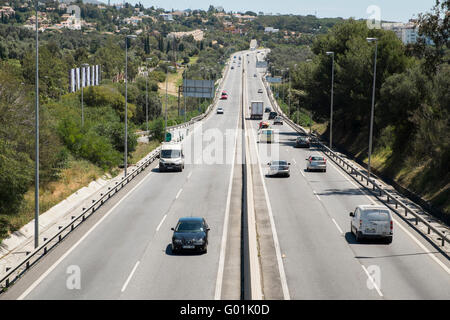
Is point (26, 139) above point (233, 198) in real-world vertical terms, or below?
above

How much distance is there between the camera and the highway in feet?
65.6

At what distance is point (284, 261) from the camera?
23.6m

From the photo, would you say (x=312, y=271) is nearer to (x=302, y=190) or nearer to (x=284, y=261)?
(x=284, y=261)

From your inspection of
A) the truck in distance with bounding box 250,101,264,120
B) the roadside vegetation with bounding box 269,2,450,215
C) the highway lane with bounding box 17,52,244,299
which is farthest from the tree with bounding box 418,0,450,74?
the truck in distance with bounding box 250,101,264,120

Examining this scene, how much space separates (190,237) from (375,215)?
25.1 feet

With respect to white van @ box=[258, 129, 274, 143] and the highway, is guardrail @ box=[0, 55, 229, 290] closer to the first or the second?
the highway

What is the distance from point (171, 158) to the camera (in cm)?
4972

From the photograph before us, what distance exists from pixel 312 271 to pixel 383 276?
94.6 inches

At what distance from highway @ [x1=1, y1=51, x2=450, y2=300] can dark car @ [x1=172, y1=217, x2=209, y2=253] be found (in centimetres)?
40

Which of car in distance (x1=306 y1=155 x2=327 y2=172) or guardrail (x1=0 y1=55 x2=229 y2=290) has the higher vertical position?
car in distance (x1=306 y1=155 x2=327 y2=172)

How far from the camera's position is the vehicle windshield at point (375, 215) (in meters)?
26.1

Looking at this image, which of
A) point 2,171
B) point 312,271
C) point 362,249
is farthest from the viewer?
point 2,171
